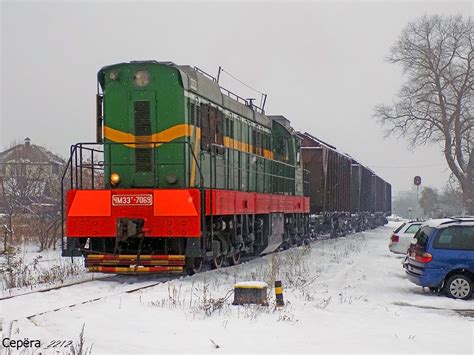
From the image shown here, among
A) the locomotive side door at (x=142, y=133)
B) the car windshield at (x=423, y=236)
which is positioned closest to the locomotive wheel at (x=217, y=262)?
the locomotive side door at (x=142, y=133)

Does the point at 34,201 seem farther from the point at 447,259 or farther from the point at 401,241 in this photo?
the point at 447,259

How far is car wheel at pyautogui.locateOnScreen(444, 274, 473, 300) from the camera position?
11430 millimetres

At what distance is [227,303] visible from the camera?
31.5 ft

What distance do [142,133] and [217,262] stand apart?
357 cm

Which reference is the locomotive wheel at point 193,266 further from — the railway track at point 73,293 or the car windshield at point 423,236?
the car windshield at point 423,236

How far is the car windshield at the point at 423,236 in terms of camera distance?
12153 mm

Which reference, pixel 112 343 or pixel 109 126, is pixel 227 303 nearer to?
pixel 112 343

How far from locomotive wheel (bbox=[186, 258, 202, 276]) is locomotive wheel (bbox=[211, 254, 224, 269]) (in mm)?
843

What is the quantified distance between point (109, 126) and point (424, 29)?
99.1 ft

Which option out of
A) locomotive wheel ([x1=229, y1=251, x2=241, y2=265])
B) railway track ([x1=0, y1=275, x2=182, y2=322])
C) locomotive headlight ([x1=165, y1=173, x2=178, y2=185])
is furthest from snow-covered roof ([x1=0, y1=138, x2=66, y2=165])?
railway track ([x1=0, y1=275, x2=182, y2=322])

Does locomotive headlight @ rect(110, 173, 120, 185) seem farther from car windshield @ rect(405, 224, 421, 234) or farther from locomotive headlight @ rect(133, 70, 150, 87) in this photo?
car windshield @ rect(405, 224, 421, 234)

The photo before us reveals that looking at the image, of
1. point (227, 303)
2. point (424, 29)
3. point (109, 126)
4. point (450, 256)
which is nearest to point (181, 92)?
point (109, 126)

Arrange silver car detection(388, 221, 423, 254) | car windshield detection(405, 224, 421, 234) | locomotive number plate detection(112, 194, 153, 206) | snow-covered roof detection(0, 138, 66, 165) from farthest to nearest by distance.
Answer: snow-covered roof detection(0, 138, 66, 165), car windshield detection(405, 224, 421, 234), silver car detection(388, 221, 423, 254), locomotive number plate detection(112, 194, 153, 206)

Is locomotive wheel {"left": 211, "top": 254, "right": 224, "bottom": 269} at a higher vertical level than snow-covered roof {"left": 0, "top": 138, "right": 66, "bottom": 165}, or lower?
lower
